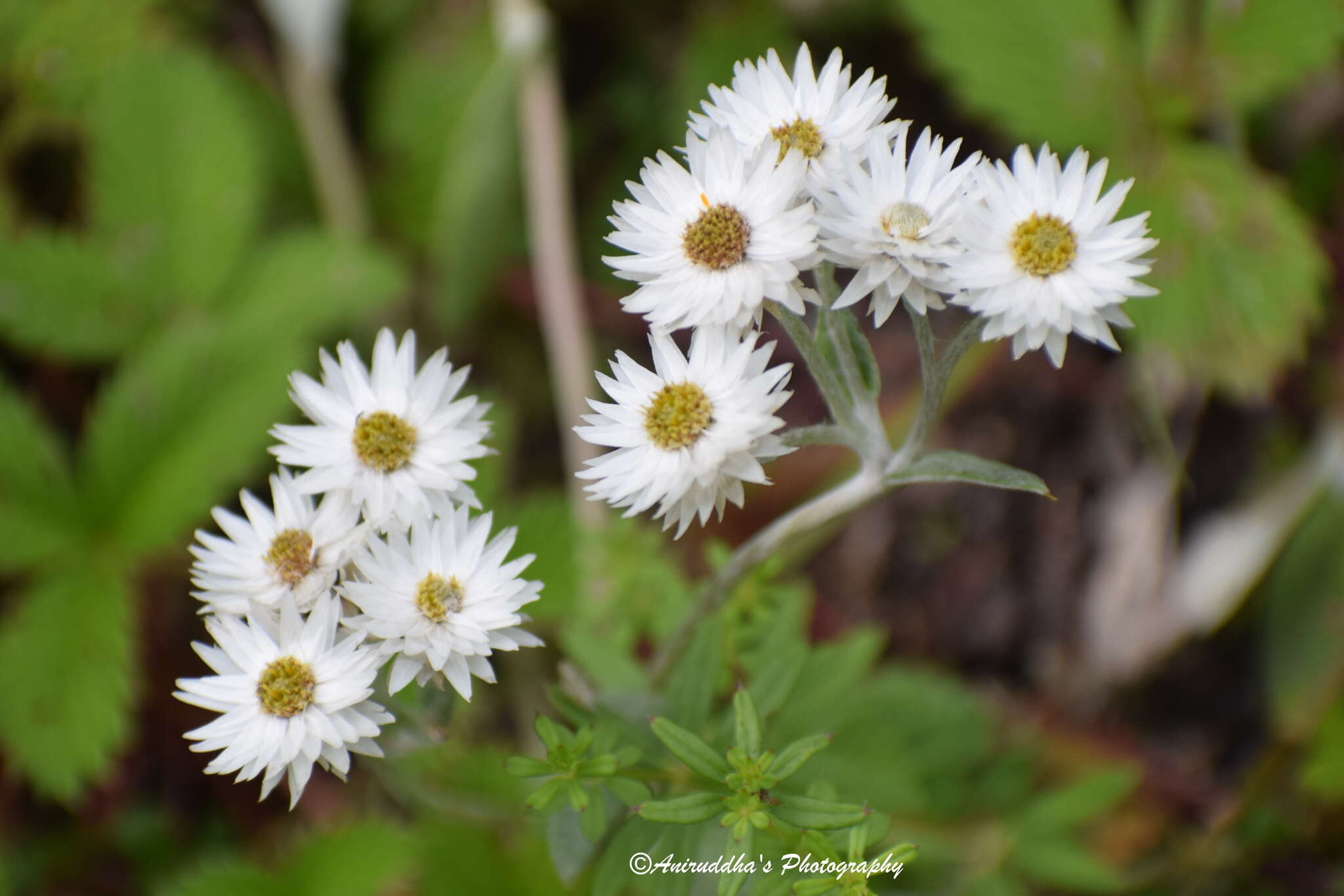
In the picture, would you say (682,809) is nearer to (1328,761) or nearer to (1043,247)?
(1043,247)

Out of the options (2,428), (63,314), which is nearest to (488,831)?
(2,428)

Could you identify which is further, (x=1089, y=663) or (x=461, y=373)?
(x=1089, y=663)

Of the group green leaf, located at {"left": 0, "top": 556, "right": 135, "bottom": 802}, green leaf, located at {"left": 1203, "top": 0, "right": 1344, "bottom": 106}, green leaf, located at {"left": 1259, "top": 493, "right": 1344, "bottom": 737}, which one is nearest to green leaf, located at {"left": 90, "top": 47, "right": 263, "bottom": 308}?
green leaf, located at {"left": 0, "top": 556, "right": 135, "bottom": 802}

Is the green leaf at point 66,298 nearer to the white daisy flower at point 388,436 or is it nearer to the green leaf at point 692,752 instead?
the white daisy flower at point 388,436

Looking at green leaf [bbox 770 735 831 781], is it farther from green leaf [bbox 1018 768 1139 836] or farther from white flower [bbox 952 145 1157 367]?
green leaf [bbox 1018 768 1139 836]

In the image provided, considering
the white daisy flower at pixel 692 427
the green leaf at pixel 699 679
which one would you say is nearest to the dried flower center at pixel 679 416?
the white daisy flower at pixel 692 427

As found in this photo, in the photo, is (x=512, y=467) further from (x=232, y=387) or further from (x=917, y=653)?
(x=917, y=653)
